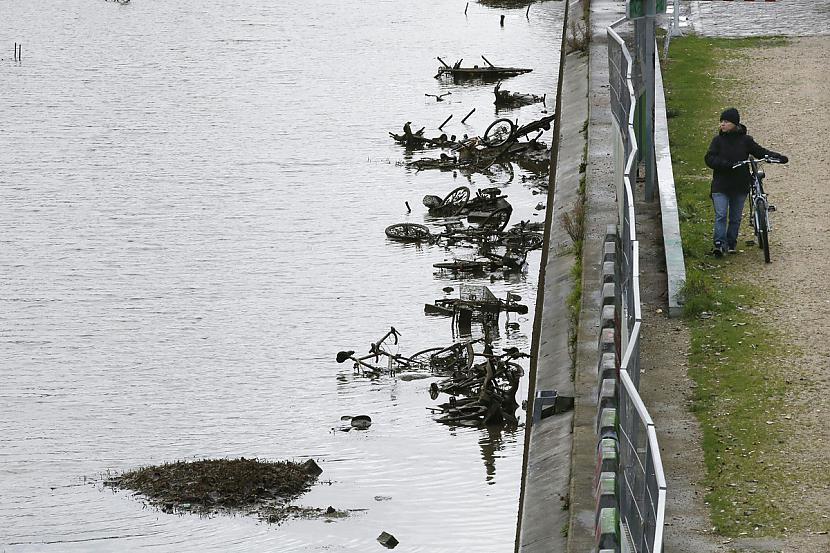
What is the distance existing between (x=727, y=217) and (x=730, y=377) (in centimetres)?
361

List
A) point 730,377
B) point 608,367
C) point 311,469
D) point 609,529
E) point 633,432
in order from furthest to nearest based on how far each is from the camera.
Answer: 1. point 311,469
2. point 730,377
3. point 608,367
4. point 609,529
5. point 633,432

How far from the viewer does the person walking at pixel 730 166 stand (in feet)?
50.6

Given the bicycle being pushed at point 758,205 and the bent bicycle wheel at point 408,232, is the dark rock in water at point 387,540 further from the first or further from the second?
the bent bicycle wheel at point 408,232

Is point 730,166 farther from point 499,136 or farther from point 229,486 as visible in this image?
point 499,136

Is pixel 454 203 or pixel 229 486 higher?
pixel 454 203

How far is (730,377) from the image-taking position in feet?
42.2

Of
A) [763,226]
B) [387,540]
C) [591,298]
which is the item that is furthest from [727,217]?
[387,540]

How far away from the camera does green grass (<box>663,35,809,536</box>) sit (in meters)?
10.8

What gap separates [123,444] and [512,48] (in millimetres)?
39742

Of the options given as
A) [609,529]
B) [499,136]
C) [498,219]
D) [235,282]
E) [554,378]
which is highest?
[609,529]

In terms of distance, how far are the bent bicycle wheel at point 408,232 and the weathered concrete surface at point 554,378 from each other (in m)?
12.6

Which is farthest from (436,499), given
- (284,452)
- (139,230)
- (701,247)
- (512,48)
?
(512,48)

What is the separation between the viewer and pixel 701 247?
16203mm

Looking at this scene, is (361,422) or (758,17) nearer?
(361,422)
